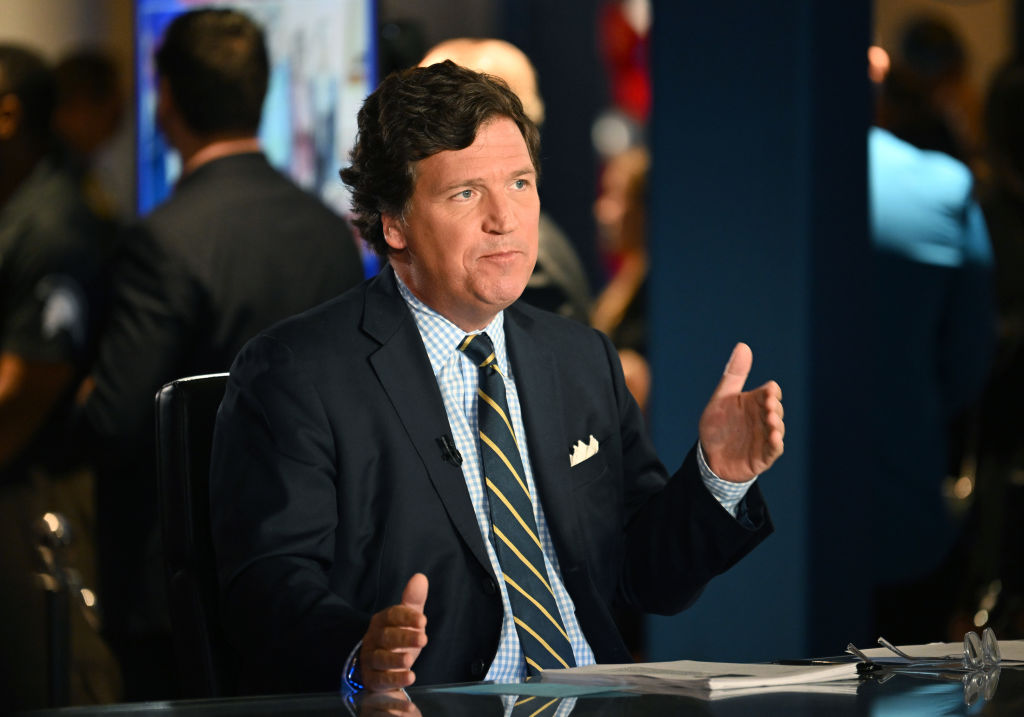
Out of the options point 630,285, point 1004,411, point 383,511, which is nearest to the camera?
point 383,511

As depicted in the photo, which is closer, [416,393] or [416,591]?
[416,591]

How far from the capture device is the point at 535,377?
2.03m

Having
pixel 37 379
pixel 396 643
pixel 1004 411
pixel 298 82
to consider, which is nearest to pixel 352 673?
pixel 396 643

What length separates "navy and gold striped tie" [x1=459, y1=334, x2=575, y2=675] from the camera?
182 centimetres

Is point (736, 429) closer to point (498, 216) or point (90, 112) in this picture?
point (498, 216)

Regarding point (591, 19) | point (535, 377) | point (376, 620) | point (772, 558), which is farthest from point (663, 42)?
point (591, 19)

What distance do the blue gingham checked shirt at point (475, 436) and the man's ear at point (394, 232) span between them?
0.06 m

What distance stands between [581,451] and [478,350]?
216 millimetres

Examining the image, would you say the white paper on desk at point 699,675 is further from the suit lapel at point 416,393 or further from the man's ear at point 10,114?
the man's ear at point 10,114

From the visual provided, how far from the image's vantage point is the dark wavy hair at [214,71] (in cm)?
302

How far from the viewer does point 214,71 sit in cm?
302

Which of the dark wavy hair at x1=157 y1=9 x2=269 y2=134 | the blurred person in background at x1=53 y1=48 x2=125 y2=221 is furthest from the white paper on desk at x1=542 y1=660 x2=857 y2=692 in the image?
the blurred person in background at x1=53 y1=48 x2=125 y2=221

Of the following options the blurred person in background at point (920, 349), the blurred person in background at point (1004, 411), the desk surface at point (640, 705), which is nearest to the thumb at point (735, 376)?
the desk surface at point (640, 705)

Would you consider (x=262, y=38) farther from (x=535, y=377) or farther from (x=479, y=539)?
(x=479, y=539)
